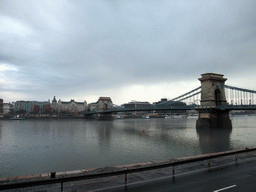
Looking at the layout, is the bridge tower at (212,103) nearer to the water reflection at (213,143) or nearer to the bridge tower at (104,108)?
the water reflection at (213,143)

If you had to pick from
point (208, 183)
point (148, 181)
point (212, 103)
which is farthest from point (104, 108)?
point (208, 183)

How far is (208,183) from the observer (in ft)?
26.3

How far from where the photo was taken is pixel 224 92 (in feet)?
167

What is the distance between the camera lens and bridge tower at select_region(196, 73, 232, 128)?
46.6 metres

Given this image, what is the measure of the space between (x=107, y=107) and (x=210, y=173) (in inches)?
4452

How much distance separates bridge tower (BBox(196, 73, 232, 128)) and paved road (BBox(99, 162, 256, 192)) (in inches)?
1546

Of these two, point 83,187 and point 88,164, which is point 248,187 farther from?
point 88,164

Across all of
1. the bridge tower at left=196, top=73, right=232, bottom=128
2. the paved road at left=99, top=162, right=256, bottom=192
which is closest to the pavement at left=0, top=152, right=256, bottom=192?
the paved road at left=99, top=162, right=256, bottom=192

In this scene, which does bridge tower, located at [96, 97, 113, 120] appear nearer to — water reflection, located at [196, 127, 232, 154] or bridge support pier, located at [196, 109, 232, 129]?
bridge support pier, located at [196, 109, 232, 129]

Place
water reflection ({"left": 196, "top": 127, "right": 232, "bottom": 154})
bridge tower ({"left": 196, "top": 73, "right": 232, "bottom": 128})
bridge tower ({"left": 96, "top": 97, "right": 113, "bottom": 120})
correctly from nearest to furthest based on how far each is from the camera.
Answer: water reflection ({"left": 196, "top": 127, "right": 232, "bottom": 154})
bridge tower ({"left": 196, "top": 73, "right": 232, "bottom": 128})
bridge tower ({"left": 96, "top": 97, "right": 113, "bottom": 120})

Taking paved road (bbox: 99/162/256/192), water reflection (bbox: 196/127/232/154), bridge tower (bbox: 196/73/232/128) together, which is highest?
bridge tower (bbox: 196/73/232/128)

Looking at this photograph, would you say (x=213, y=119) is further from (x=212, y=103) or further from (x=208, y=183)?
(x=208, y=183)

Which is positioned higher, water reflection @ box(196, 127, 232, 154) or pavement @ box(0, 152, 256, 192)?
pavement @ box(0, 152, 256, 192)

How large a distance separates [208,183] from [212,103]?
42378 millimetres
